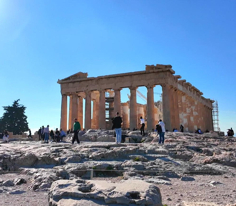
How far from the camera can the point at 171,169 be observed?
9898 mm

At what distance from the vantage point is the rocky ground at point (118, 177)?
16.2ft

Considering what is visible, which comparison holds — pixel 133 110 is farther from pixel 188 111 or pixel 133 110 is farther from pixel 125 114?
pixel 125 114

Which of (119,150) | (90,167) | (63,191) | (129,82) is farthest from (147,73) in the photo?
(63,191)

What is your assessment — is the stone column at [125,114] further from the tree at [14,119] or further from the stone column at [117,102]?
the tree at [14,119]

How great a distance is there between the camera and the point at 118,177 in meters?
9.09

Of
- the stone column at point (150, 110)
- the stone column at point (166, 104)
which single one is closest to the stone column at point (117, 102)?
the stone column at point (150, 110)

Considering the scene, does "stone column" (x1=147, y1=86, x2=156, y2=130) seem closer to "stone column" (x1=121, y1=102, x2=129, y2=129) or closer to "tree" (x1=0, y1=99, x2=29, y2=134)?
"stone column" (x1=121, y1=102, x2=129, y2=129)

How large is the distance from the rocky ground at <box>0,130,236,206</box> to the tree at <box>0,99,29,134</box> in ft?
143

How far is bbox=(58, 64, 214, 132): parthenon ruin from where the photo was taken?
33812mm

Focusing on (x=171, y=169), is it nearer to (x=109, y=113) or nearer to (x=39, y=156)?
(x=39, y=156)

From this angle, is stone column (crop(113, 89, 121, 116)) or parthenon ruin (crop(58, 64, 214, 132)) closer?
parthenon ruin (crop(58, 64, 214, 132))

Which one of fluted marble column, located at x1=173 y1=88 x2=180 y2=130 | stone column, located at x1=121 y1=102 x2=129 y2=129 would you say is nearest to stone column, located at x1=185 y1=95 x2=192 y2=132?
fluted marble column, located at x1=173 y1=88 x2=180 y2=130

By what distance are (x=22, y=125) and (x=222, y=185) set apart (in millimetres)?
50572

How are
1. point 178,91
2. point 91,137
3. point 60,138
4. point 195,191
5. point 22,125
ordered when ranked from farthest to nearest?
1. point 22,125
2. point 178,91
3. point 60,138
4. point 91,137
5. point 195,191
